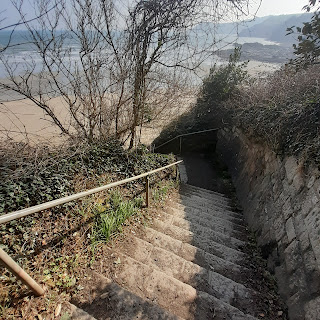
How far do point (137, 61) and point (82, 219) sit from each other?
3.53 meters

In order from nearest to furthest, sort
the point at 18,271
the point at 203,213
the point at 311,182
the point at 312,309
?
the point at 18,271, the point at 312,309, the point at 311,182, the point at 203,213

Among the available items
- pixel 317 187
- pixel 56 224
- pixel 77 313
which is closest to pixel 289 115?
pixel 317 187

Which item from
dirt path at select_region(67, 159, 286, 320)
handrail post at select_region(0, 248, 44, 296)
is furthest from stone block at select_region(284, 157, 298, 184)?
handrail post at select_region(0, 248, 44, 296)

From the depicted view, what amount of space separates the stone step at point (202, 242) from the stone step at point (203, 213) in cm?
75

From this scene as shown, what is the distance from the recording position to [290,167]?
12.0ft

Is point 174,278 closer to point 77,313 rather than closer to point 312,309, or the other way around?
point 77,313

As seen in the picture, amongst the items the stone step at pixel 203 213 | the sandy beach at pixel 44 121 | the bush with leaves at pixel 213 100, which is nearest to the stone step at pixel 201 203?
the stone step at pixel 203 213

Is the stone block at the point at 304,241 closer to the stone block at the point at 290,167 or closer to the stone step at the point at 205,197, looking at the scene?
the stone block at the point at 290,167

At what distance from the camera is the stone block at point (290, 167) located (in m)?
3.47

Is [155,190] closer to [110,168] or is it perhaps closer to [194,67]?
[110,168]

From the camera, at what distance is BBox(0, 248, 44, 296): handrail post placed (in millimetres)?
1306

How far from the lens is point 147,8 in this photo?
3.92m

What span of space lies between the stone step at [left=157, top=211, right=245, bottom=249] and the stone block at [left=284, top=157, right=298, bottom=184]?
1.46 metres

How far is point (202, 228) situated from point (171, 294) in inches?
71.4
